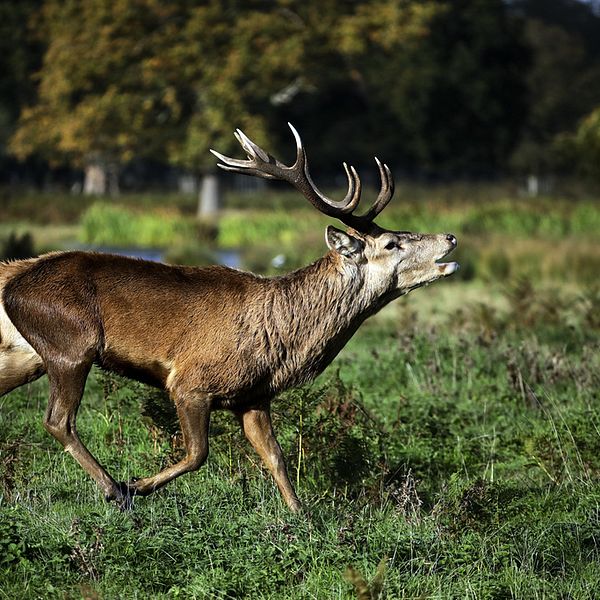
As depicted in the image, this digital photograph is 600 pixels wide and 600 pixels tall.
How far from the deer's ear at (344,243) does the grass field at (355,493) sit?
3.35 ft

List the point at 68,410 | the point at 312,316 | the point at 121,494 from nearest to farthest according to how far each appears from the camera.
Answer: the point at 121,494 → the point at 68,410 → the point at 312,316

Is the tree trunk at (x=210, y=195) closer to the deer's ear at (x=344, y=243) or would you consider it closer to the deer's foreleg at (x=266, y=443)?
the deer's ear at (x=344, y=243)

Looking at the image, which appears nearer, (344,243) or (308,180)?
(344,243)

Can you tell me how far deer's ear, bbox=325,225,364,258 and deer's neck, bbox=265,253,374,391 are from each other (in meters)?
0.07

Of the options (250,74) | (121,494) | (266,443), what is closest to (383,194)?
(266,443)

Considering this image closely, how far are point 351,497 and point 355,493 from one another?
0.06 m

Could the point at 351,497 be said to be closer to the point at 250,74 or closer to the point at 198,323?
the point at 198,323

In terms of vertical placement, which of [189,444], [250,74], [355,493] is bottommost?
[250,74]

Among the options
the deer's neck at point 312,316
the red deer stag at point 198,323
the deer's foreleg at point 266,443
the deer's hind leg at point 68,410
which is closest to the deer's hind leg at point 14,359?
the red deer stag at point 198,323

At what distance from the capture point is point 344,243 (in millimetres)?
6848

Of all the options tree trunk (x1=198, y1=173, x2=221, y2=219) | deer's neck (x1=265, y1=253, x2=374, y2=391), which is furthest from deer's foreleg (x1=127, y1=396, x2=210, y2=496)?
tree trunk (x1=198, y1=173, x2=221, y2=219)

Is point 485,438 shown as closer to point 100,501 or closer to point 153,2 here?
point 100,501

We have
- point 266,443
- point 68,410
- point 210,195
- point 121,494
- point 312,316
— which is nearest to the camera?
point 121,494

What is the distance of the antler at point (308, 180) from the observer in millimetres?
6926
